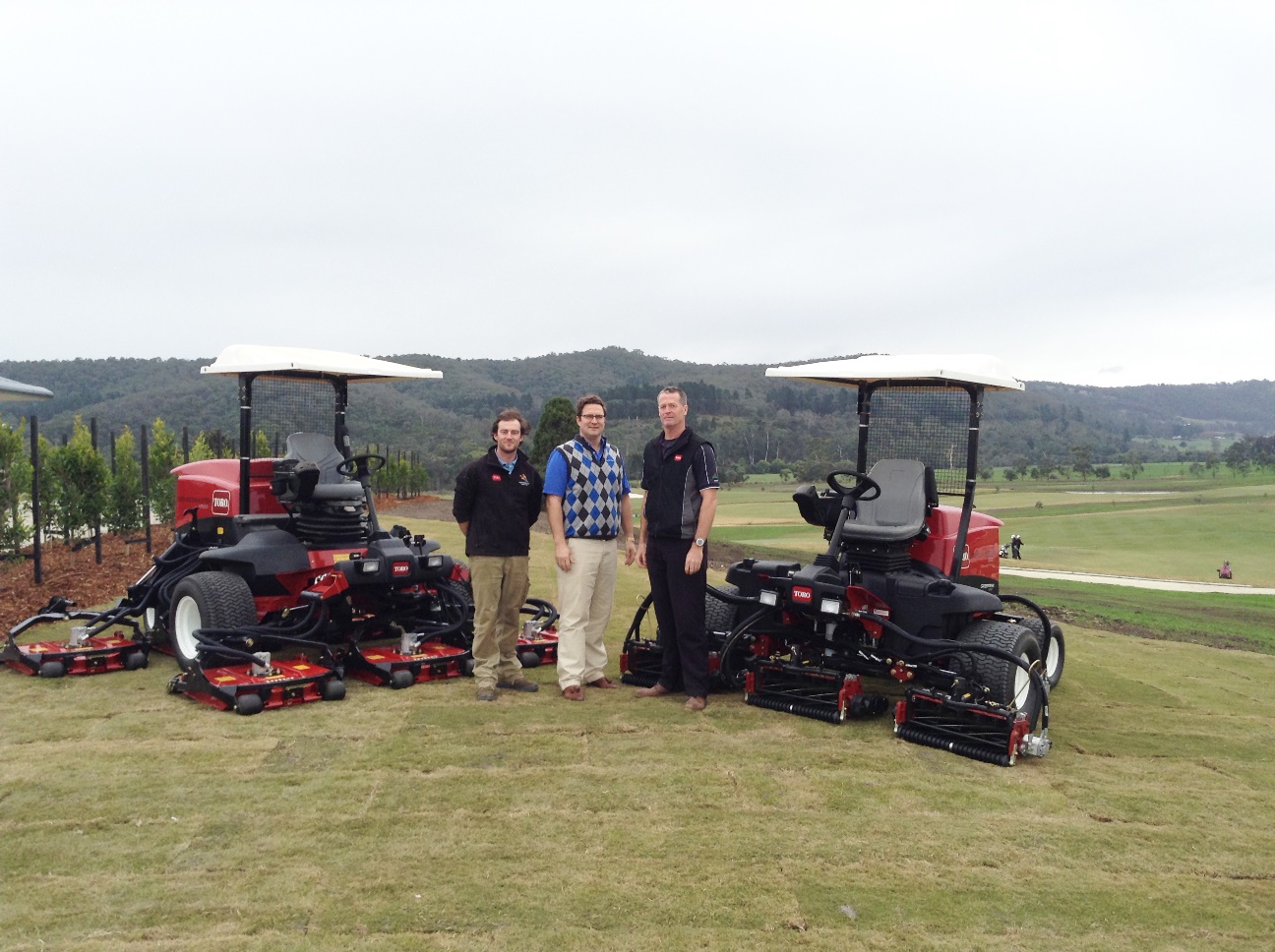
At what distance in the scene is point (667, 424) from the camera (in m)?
6.35

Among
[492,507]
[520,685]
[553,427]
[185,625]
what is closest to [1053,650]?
[520,685]

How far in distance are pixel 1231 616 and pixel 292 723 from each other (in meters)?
15.6

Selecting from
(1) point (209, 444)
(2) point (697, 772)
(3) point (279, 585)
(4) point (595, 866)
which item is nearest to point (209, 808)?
(4) point (595, 866)

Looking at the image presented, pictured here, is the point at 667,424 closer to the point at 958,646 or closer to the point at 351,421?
the point at 958,646

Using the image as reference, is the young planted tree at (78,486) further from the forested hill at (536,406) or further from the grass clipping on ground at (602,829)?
the grass clipping on ground at (602,829)

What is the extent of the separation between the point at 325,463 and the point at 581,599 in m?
2.49

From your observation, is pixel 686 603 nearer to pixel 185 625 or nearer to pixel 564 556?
pixel 564 556

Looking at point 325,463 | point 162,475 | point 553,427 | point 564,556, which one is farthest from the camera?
point 553,427

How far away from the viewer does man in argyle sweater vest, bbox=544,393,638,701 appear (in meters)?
6.39

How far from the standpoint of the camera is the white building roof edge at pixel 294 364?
6895mm

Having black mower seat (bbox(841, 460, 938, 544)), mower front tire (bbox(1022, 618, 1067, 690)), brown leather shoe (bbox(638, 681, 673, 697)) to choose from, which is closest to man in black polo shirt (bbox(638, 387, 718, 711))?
brown leather shoe (bbox(638, 681, 673, 697))

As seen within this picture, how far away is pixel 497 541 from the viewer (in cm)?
650

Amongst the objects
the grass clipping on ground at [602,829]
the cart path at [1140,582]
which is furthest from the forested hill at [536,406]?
the cart path at [1140,582]

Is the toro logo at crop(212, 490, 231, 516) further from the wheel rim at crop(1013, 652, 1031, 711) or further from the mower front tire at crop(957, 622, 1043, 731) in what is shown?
the wheel rim at crop(1013, 652, 1031, 711)
